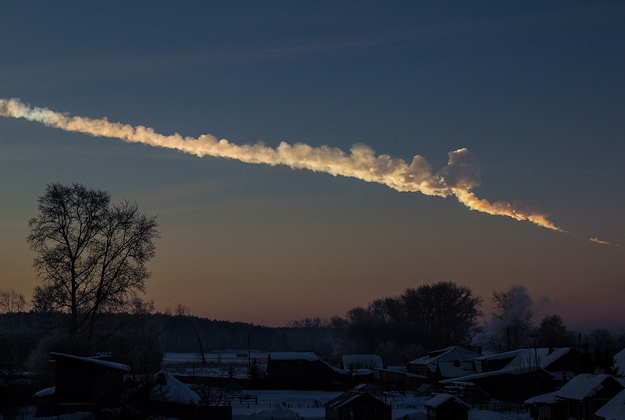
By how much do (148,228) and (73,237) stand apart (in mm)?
4725

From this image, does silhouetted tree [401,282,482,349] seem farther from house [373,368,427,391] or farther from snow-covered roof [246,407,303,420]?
snow-covered roof [246,407,303,420]

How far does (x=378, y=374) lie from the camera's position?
85.4 m

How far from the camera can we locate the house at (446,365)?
76750 mm

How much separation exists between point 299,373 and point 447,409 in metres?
37.3

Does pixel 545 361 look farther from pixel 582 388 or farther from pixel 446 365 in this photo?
pixel 582 388

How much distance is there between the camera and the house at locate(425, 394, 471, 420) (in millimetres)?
43781

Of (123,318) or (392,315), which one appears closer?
(123,318)

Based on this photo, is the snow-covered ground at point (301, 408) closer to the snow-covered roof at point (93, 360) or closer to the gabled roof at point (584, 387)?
the gabled roof at point (584, 387)

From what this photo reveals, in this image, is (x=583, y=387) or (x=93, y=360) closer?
(x=93, y=360)

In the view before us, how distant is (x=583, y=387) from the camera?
140 feet

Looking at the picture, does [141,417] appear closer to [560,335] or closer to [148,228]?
[148,228]

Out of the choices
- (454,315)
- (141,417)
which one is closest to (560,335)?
(454,315)

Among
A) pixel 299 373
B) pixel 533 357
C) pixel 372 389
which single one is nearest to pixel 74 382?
pixel 372 389

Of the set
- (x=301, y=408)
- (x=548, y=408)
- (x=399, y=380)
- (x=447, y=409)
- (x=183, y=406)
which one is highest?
(x=183, y=406)
